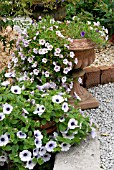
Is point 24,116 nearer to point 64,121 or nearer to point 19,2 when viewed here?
point 64,121

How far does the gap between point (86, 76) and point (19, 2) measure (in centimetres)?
94

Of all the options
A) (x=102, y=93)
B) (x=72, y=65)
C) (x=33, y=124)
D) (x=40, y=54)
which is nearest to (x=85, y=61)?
(x=72, y=65)

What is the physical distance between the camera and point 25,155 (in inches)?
111

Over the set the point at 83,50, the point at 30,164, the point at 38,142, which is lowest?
the point at 30,164

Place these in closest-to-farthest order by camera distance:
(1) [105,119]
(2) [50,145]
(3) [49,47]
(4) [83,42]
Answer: (2) [50,145], (3) [49,47], (4) [83,42], (1) [105,119]

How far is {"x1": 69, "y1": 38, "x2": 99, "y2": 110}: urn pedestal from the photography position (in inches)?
139

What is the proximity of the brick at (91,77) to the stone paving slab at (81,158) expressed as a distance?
1.33 m

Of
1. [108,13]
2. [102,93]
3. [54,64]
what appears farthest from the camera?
[108,13]

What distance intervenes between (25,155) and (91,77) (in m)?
1.68

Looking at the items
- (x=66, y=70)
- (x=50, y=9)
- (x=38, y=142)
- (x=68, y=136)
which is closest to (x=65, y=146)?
(x=68, y=136)

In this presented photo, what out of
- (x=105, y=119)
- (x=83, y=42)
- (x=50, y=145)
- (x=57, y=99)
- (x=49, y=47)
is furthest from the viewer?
(x=105, y=119)

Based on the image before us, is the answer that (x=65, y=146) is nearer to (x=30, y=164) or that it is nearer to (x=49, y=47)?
(x=30, y=164)

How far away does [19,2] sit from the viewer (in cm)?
423

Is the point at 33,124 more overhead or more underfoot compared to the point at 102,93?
more overhead
